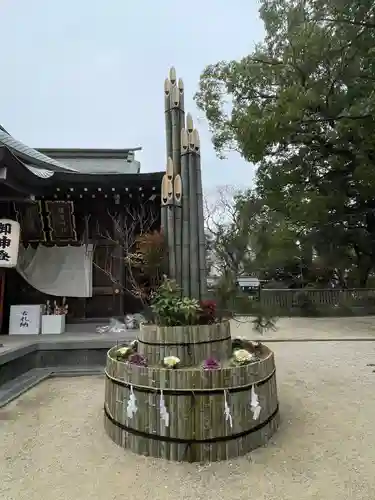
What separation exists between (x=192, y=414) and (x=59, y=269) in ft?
16.8

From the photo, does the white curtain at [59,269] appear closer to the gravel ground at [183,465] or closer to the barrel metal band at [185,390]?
the gravel ground at [183,465]

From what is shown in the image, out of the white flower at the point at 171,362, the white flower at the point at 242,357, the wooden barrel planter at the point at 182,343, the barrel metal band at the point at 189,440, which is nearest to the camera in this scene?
the barrel metal band at the point at 189,440

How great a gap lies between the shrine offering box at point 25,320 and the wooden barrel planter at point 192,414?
4.18 meters

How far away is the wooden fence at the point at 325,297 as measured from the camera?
44.2 feet

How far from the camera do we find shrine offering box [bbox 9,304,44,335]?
21.4 ft

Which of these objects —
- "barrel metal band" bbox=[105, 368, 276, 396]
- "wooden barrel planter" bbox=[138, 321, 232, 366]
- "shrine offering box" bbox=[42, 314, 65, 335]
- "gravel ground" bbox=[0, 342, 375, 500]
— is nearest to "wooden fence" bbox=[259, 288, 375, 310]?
"shrine offering box" bbox=[42, 314, 65, 335]

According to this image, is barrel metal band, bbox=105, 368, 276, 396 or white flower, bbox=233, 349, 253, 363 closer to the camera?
barrel metal band, bbox=105, 368, 276, 396

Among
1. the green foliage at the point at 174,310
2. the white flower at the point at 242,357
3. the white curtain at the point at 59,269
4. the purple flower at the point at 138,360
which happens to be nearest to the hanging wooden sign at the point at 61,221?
the white curtain at the point at 59,269

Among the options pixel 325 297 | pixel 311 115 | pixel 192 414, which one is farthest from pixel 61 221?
pixel 325 297

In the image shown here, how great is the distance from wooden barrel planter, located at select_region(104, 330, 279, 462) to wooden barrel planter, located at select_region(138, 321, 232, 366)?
363mm

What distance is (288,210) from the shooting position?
1120cm

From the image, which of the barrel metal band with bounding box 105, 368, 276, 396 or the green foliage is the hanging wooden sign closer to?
the green foliage

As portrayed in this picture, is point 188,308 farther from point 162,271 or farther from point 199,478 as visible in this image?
point 199,478

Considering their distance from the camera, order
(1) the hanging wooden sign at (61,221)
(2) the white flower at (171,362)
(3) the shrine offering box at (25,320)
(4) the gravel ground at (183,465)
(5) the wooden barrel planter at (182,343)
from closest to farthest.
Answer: (4) the gravel ground at (183,465)
(2) the white flower at (171,362)
(5) the wooden barrel planter at (182,343)
(3) the shrine offering box at (25,320)
(1) the hanging wooden sign at (61,221)
